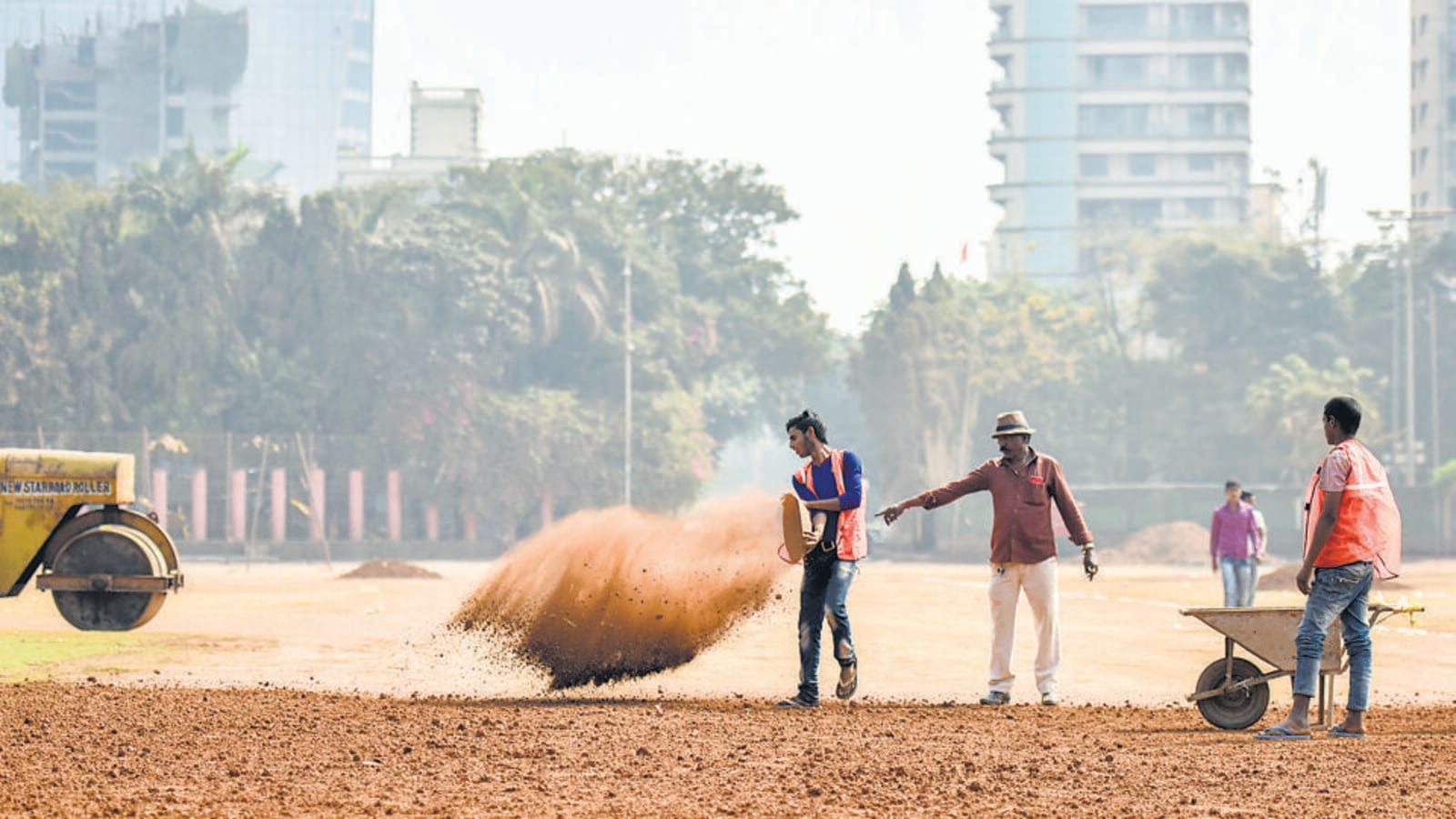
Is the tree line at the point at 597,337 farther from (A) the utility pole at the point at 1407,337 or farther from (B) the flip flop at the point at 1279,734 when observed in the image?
(B) the flip flop at the point at 1279,734

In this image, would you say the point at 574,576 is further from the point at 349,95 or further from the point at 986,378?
the point at 349,95

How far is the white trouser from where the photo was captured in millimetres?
13258

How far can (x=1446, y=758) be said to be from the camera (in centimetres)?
1031

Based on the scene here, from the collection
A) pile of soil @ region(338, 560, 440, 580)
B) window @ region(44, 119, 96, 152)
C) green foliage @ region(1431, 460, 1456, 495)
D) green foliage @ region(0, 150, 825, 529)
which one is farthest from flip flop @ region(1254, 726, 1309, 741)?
window @ region(44, 119, 96, 152)

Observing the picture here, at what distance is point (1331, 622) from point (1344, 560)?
1.30 ft

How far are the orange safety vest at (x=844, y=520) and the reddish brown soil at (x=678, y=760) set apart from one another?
3.37 feet

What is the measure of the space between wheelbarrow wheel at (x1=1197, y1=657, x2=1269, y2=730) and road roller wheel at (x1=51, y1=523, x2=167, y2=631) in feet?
38.5

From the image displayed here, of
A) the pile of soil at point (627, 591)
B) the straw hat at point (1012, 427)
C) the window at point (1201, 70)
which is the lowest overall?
the pile of soil at point (627, 591)

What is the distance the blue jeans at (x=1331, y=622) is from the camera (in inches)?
436

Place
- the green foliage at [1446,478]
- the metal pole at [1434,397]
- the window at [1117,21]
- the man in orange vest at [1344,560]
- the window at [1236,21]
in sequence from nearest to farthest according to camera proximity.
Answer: the man in orange vest at [1344,560] < the green foliage at [1446,478] < the metal pole at [1434,397] < the window at [1236,21] < the window at [1117,21]

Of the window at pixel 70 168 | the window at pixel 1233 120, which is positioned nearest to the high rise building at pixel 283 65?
the window at pixel 70 168

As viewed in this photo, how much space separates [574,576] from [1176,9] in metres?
153

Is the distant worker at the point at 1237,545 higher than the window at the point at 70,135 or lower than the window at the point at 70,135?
lower

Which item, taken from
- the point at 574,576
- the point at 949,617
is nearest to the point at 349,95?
the point at 949,617
